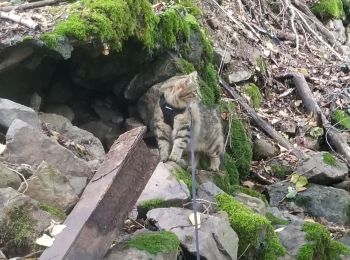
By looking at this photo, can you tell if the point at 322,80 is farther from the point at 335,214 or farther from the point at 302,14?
the point at 335,214

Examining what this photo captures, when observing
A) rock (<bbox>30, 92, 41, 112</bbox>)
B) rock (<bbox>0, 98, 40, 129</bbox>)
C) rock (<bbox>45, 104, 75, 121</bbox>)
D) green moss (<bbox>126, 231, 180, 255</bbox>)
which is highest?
rock (<bbox>0, 98, 40, 129</bbox>)

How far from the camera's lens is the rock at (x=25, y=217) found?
409 centimetres

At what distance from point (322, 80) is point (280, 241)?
6.05 meters

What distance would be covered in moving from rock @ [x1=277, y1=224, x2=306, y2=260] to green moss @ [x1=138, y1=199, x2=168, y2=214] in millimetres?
1229

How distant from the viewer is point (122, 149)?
14.9 ft

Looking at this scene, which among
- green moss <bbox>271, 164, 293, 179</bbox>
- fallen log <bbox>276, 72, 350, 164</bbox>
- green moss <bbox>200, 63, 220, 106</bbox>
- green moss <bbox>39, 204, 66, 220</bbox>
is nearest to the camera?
green moss <bbox>39, 204, 66, 220</bbox>

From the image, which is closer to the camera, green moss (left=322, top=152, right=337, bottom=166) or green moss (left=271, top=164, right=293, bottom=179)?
green moss (left=322, top=152, right=337, bottom=166)

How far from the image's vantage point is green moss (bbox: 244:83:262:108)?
1035 cm

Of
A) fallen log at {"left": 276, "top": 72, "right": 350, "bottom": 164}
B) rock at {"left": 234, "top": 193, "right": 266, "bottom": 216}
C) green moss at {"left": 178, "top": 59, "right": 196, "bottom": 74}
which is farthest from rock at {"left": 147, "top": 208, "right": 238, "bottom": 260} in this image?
fallen log at {"left": 276, "top": 72, "right": 350, "bottom": 164}

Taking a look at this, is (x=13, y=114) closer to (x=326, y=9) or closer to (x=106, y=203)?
(x=106, y=203)

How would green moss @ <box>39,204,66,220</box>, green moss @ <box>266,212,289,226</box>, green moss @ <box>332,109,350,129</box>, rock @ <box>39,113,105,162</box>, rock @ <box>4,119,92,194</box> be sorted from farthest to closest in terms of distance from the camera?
green moss @ <box>332,109,350,129</box> < green moss @ <box>266,212,289,226</box> < rock @ <box>39,113,105,162</box> < rock @ <box>4,119,92,194</box> < green moss @ <box>39,204,66,220</box>

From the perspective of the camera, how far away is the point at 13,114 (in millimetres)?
5977

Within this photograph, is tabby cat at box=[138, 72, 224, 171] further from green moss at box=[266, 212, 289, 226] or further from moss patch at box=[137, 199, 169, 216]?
moss patch at box=[137, 199, 169, 216]

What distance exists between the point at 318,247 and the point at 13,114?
9.97 feet
